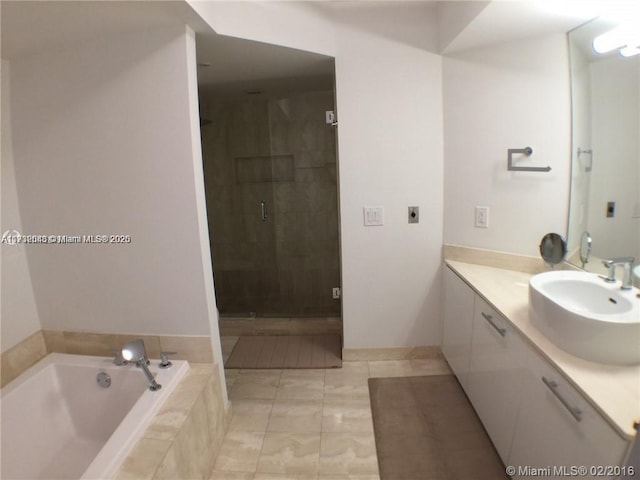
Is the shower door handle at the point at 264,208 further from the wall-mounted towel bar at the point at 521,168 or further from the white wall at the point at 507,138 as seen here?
the wall-mounted towel bar at the point at 521,168

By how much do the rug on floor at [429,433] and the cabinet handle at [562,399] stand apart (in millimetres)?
682

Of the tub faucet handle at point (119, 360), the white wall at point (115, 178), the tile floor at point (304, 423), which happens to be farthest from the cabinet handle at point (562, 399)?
the tub faucet handle at point (119, 360)

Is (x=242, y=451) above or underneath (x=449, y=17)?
underneath

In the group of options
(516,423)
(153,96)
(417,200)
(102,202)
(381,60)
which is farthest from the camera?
(417,200)

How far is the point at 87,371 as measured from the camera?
1.79 metres

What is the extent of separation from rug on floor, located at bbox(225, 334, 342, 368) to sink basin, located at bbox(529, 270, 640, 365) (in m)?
1.50

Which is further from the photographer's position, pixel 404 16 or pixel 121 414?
pixel 404 16

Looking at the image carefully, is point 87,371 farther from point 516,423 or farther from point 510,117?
point 510,117

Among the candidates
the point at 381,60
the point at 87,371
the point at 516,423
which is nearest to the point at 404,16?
the point at 381,60

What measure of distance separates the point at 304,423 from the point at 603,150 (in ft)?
6.82

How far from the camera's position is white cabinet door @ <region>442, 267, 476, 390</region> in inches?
76.6

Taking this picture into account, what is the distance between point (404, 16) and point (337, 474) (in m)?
2.55

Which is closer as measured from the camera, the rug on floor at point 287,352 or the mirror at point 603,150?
the mirror at point 603,150

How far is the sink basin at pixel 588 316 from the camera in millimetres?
1082
